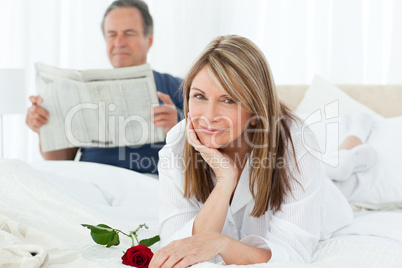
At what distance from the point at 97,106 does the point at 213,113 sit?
1.08 meters

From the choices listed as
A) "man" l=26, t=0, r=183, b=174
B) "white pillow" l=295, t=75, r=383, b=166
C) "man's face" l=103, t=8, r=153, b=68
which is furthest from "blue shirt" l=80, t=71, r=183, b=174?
"white pillow" l=295, t=75, r=383, b=166

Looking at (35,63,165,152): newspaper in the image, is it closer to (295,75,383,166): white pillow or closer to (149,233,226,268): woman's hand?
(295,75,383,166): white pillow

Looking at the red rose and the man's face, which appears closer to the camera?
the red rose

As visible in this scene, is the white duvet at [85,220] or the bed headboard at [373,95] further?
the bed headboard at [373,95]

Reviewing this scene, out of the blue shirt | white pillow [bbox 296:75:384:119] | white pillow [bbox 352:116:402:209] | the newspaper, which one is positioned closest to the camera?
white pillow [bbox 352:116:402:209]

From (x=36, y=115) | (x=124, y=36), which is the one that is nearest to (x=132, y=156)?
(x=36, y=115)

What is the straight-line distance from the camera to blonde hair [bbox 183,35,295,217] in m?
1.26

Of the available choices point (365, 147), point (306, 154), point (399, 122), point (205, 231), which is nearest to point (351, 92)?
A: point (399, 122)

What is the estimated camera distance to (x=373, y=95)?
2.67m

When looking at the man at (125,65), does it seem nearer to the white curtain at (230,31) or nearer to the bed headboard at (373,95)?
the bed headboard at (373,95)

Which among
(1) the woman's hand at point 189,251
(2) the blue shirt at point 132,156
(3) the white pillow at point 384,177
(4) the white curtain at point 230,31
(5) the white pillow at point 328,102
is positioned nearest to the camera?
(1) the woman's hand at point 189,251

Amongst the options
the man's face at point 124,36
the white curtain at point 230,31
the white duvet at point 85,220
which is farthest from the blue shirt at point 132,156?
the white curtain at point 230,31

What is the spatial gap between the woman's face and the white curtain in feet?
6.92

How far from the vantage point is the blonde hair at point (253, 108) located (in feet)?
4.12
